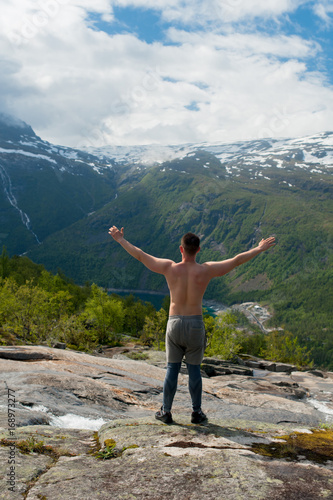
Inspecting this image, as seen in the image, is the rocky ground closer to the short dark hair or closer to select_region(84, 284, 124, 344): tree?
the short dark hair

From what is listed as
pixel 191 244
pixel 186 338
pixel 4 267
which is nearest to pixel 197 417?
pixel 186 338

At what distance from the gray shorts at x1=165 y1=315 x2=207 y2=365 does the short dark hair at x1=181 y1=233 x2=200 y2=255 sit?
5.20 ft

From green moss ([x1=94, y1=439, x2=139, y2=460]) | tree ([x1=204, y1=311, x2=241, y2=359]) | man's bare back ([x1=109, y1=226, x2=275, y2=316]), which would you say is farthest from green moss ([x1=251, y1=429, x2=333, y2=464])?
tree ([x1=204, y1=311, x2=241, y2=359])

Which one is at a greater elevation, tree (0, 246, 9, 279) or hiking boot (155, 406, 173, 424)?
tree (0, 246, 9, 279)

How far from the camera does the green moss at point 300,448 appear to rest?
6.77 metres

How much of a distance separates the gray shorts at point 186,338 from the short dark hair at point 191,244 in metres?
1.58

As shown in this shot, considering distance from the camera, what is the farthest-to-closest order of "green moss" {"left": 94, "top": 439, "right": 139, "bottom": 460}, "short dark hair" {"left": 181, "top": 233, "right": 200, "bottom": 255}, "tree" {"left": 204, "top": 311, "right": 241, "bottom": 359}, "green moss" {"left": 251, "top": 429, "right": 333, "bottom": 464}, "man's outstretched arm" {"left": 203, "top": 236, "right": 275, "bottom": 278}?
"tree" {"left": 204, "top": 311, "right": 241, "bottom": 359}, "man's outstretched arm" {"left": 203, "top": 236, "right": 275, "bottom": 278}, "short dark hair" {"left": 181, "top": 233, "right": 200, "bottom": 255}, "green moss" {"left": 251, "top": 429, "right": 333, "bottom": 464}, "green moss" {"left": 94, "top": 439, "right": 139, "bottom": 460}

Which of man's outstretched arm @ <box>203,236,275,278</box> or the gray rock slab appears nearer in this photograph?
the gray rock slab

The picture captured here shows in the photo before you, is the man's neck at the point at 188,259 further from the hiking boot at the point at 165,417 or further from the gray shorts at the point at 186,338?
the hiking boot at the point at 165,417

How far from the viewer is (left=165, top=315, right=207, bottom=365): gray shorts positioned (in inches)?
337

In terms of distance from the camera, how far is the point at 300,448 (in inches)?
285

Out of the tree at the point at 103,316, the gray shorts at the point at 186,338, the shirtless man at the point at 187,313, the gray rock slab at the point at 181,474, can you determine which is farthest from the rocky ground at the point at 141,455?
the tree at the point at 103,316

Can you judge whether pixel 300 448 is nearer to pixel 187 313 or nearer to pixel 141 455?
pixel 141 455

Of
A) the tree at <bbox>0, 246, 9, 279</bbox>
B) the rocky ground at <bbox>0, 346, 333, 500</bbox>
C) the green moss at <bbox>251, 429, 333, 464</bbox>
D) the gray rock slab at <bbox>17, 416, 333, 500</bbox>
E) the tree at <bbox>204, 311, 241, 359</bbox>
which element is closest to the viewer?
the gray rock slab at <bbox>17, 416, 333, 500</bbox>
